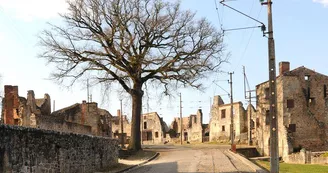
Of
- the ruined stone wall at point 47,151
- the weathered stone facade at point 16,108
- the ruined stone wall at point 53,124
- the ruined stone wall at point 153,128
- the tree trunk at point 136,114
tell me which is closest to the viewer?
the ruined stone wall at point 47,151

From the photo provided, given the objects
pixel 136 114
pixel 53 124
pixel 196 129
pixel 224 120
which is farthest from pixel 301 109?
pixel 196 129

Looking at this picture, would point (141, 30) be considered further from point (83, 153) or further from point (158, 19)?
point (83, 153)

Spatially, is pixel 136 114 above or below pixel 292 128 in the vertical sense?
above

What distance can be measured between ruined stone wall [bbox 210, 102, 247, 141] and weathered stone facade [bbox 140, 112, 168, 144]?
39.0ft

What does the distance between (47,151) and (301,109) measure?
39.3 meters

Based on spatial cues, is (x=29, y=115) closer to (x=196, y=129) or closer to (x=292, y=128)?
(x=292, y=128)

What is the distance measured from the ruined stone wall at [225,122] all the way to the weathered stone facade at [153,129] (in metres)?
11.9

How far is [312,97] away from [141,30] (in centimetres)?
2386

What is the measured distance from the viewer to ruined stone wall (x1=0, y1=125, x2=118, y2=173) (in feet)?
43.6

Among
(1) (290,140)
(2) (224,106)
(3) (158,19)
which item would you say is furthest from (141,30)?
(2) (224,106)

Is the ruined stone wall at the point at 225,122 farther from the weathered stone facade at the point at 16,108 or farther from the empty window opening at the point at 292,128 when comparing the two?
the weathered stone facade at the point at 16,108

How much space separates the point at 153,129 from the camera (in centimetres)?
8669

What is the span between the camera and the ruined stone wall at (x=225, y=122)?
2746 inches

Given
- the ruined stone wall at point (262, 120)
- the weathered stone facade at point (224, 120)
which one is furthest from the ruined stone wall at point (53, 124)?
the weathered stone facade at point (224, 120)
